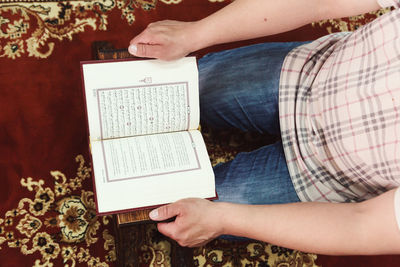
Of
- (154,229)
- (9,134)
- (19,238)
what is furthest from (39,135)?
(154,229)

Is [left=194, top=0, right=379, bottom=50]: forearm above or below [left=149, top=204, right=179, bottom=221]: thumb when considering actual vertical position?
above

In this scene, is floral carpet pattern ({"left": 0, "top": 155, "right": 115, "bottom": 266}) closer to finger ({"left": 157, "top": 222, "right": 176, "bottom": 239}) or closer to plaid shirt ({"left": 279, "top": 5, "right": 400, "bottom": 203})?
finger ({"left": 157, "top": 222, "right": 176, "bottom": 239})

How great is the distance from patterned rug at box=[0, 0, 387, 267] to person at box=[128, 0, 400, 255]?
31 cm

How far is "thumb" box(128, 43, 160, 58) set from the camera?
836 millimetres

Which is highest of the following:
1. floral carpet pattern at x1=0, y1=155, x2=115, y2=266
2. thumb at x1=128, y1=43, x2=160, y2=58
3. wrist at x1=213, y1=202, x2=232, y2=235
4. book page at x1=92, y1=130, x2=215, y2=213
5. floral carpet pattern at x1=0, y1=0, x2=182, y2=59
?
floral carpet pattern at x1=0, y1=0, x2=182, y2=59

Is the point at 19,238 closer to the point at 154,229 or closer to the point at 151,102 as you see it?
the point at 154,229

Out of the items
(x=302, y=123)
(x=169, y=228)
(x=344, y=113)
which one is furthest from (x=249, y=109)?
(x=169, y=228)

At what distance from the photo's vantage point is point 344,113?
2.59ft

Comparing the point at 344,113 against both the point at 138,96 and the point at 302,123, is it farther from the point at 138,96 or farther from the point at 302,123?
the point at 138,96

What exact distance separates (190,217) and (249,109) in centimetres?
36

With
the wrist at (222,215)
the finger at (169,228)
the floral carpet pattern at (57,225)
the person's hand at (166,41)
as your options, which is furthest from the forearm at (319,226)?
the floral carpet pattern at (57,225)

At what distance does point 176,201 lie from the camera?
2.65ft

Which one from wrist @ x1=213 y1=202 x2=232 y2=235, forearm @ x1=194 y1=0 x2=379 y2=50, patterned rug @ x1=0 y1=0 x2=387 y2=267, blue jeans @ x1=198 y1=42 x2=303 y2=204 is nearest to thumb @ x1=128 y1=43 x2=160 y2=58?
forearm @ x1=194 y1=0 x2=379 y2=50

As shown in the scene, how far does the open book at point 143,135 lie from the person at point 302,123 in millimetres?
41
